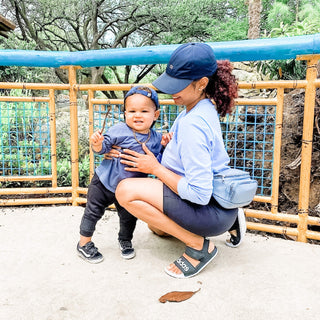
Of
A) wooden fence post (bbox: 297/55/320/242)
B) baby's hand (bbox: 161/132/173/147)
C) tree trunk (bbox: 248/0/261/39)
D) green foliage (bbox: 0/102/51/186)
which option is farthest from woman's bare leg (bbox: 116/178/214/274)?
tree trunk (bbox: 248/0/261/39)

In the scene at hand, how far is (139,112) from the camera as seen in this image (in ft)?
5.97

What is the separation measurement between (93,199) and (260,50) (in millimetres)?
1368

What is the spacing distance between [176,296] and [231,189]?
56cm

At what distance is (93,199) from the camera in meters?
1.89

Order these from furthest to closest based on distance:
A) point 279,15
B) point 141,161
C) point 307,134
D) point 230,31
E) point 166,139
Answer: point 279,15 < point 230,31 < point 307,134 < point 166,139 < point 141,161

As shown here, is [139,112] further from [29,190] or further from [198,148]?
[29,190]

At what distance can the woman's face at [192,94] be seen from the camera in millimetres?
1606

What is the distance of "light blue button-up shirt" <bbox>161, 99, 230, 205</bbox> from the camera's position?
153 cm

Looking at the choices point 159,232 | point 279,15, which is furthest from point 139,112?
point 279,15

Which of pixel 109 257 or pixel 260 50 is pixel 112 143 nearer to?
pixel 109 257

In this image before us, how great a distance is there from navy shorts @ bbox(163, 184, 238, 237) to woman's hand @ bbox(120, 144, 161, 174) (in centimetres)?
13

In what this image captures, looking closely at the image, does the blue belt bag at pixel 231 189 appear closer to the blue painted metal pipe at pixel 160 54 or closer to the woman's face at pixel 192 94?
the woman's face at pixel 192 94

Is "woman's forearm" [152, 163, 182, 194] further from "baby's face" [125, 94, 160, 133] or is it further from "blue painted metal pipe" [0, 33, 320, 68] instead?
"blue painted metal pipe" [0, 33, 320, 68]

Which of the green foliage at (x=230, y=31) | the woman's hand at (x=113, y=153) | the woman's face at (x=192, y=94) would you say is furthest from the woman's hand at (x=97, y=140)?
the green foliage at (x=230, y=31)
